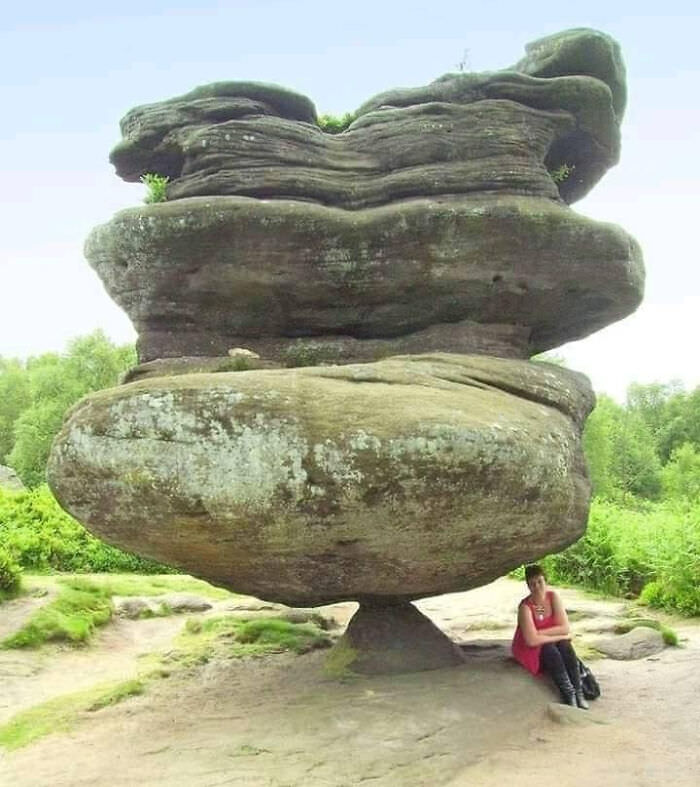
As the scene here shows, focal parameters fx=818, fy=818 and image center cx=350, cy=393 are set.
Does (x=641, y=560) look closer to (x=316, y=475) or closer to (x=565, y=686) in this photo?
(x=565, y=686)

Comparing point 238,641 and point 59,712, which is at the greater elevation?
point 59,712

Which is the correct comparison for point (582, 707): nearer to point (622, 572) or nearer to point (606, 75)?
point (606, 75)

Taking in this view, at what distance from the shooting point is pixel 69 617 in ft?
53.2

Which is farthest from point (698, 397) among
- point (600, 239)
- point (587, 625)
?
point (600, 239)

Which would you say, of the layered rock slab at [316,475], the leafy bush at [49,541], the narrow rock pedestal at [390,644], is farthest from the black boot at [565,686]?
the leafy bush at [49,541]

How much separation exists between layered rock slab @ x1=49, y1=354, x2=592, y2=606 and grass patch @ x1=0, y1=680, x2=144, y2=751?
8.37 feet

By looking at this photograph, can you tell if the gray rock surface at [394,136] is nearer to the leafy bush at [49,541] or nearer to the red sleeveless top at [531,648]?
the red sleeveless top at [531,648]

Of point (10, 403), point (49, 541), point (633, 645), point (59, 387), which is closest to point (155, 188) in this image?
point (633, 645)

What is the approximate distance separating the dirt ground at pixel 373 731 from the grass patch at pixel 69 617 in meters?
2.36

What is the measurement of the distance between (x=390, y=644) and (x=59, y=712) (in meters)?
4.37

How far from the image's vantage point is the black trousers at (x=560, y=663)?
406 inches

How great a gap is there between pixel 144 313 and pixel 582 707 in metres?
7.68

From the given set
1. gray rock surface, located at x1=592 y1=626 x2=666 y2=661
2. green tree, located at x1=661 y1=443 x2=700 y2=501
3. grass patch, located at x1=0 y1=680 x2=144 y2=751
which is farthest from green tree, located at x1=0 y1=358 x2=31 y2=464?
gray rock surface, located at x1=592 y1=626 x2=666 y2=661

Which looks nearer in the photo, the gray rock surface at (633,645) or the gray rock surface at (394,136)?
the gray rock surface at (394,136)
